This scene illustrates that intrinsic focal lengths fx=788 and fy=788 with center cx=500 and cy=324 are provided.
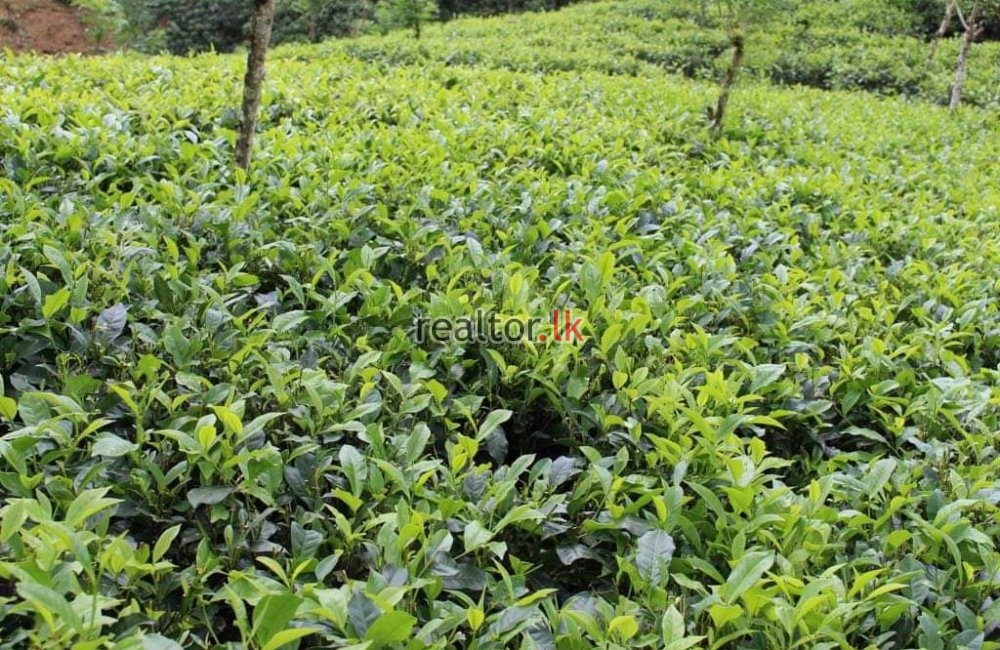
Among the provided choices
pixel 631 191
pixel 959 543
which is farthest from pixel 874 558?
pixel 631 191

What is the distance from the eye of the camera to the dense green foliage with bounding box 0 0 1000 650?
166cm

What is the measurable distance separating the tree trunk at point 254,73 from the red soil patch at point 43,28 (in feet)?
77.0

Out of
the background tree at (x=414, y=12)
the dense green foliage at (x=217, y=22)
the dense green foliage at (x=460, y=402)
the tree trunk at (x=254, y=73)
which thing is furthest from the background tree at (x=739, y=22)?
the dense green foliage at (x=217, y=22)

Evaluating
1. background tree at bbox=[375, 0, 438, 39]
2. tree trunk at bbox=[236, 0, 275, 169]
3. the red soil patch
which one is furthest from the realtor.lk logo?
the red soil patch

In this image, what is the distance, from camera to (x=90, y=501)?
1.59 meters

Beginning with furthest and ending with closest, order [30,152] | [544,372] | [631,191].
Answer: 1. [631,191]
2. [30,152]
3. [544,372]

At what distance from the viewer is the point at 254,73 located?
3801 millimetres

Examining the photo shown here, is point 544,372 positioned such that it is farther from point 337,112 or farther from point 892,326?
point 337,112

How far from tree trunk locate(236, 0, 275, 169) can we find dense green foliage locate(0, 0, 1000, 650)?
200 millimetres

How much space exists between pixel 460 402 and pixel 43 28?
92.3ft

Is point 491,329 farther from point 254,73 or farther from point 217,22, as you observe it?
point 217,22

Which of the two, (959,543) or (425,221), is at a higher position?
(425,221)

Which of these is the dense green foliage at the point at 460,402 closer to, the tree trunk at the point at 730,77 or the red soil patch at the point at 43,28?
the tree trunk at the point at 730,77

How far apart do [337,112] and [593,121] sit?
2060 mm
